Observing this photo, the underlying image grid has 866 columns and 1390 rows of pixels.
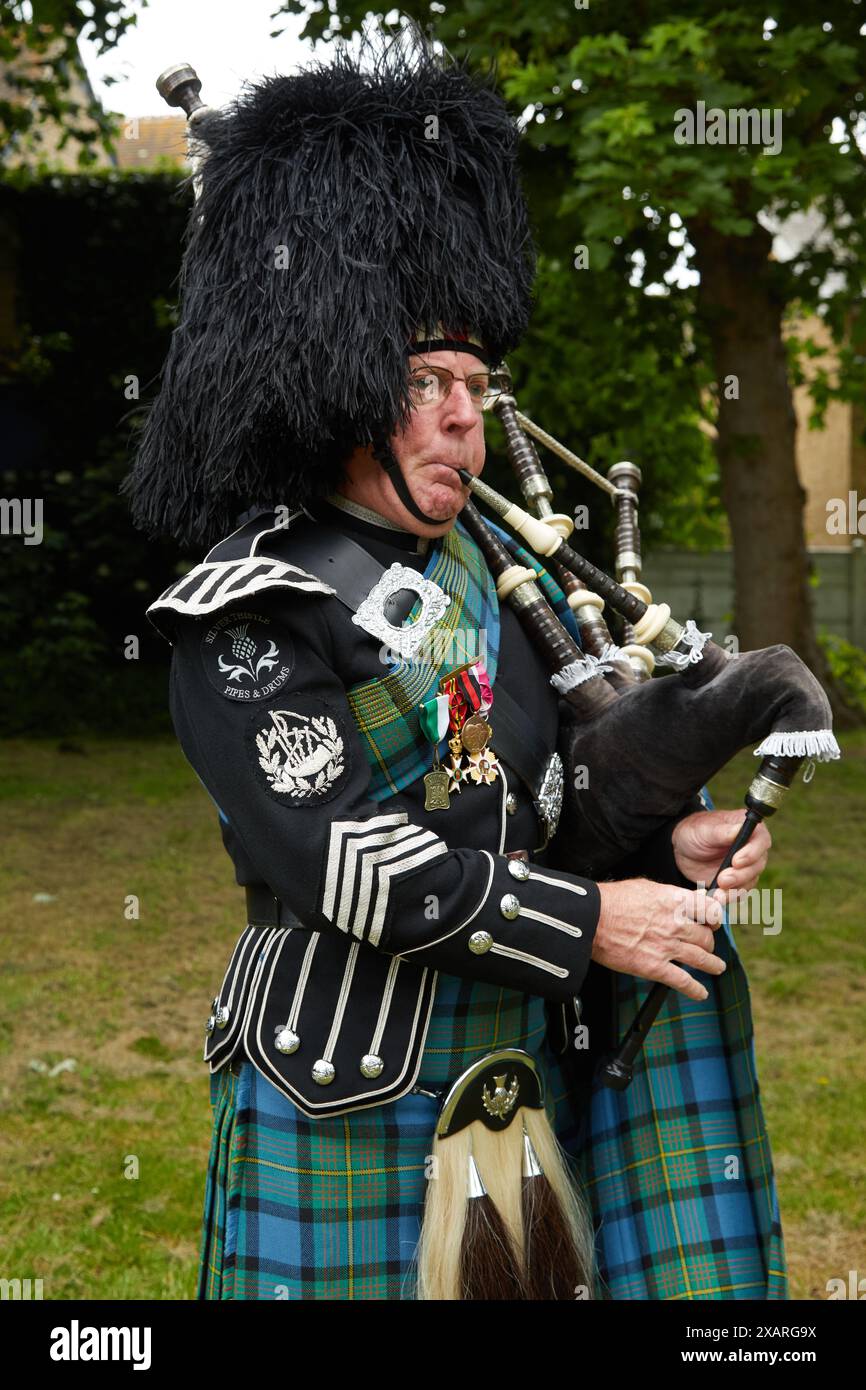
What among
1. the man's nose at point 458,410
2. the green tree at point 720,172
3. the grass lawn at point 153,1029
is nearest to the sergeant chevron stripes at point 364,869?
the man's nose at point 458,410

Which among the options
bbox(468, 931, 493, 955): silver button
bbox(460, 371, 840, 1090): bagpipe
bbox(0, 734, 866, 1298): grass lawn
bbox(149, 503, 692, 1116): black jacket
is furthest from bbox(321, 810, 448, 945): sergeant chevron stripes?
bbox(0, 734, 866, 1298): grass lawn

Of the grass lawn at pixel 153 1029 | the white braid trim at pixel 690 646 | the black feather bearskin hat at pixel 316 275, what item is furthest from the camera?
the grass lawn at pixel 153 1029

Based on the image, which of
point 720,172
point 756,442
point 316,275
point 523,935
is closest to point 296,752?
point 523,935

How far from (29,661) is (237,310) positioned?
27.7ft

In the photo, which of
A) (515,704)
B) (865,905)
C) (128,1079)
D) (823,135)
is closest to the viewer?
(515,704)

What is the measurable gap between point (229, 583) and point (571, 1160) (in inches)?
40.8

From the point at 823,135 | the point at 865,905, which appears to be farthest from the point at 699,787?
the point at 823,135

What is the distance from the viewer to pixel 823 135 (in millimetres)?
7215

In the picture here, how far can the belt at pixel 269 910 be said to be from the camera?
6.34 ft

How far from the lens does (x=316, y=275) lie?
187 centimetres

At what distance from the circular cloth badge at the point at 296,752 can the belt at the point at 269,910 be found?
0.21 metres

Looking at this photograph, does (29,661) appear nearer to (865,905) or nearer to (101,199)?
(101,199)

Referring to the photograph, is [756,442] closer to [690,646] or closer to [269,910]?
[690,646]

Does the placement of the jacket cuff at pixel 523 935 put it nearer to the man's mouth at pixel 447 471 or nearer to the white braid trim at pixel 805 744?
the white braid trim at pixel 805 744
